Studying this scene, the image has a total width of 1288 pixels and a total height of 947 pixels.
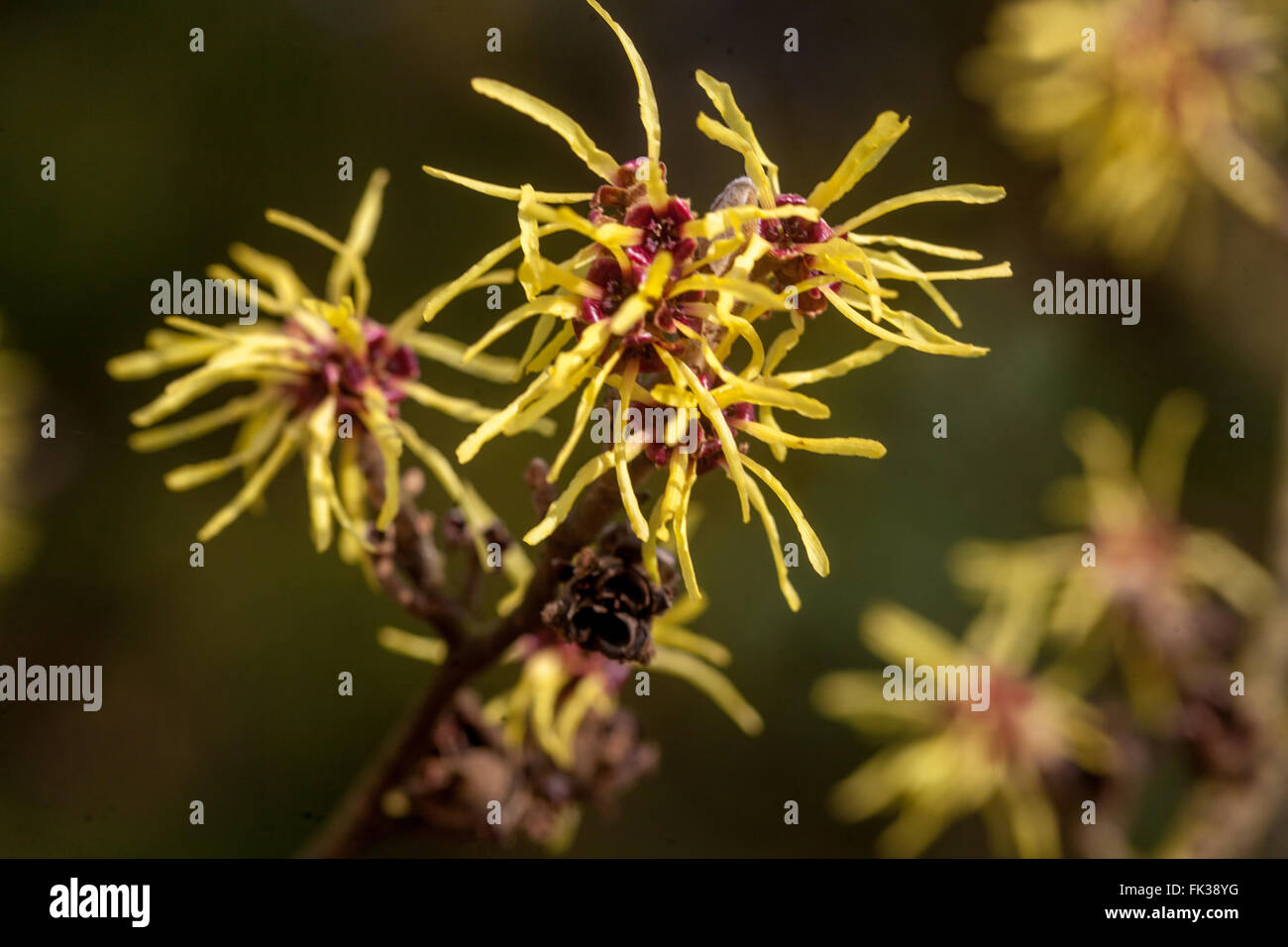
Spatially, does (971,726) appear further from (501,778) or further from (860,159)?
(860,159)

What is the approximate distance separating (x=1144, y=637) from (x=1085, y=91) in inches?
52.5

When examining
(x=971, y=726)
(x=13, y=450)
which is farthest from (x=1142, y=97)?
(x=13, y=450)

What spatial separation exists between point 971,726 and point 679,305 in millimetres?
1640

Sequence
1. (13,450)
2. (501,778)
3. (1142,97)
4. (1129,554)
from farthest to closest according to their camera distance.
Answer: (1142,97) → (1129,554) → (13,450) → (501,778)

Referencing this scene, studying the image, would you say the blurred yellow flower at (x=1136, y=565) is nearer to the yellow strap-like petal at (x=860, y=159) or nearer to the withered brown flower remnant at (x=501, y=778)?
the withered brown flower remnant at (x=501, y=778)

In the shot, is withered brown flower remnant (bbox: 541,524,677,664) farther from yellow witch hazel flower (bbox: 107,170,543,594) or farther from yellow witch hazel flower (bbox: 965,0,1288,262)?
yellow witch hazel flower (bbox: 965,0,1288,262)

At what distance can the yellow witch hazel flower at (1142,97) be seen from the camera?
252 centimetres

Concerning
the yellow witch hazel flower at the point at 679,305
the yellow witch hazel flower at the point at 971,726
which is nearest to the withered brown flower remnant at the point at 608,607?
the yellow witch hazel flower at the point at 679,305

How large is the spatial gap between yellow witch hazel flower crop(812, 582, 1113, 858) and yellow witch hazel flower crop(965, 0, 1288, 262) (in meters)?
1.11

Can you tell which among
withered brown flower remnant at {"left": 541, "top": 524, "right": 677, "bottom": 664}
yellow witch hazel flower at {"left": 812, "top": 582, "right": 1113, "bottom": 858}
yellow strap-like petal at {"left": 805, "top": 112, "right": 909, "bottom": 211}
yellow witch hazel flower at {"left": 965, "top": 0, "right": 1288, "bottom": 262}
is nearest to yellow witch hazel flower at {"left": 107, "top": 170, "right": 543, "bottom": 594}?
withered brown flower remnant at {"left": 541, "top": 524, "right": 677, "bottom": 664}

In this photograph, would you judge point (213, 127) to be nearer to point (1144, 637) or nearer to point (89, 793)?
point (89, 793)

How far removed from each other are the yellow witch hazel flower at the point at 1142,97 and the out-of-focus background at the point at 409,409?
0.20m

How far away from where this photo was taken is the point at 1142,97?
8.49 ft
